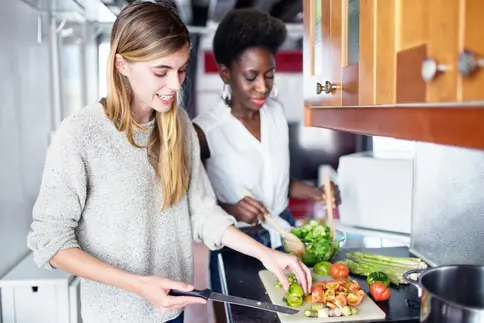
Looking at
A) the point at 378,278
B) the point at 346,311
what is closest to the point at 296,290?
the point at 346,311

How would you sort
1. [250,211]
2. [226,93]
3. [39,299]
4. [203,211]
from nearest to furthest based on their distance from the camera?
[203,211] → [39,299] → [250,211] → [226,93]

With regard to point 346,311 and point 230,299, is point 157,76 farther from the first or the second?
point 346,311

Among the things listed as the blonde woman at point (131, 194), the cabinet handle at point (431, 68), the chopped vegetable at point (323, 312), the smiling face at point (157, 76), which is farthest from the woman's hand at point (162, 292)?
the cabinet handle at point (431, 68)

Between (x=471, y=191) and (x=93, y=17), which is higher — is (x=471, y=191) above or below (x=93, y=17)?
below

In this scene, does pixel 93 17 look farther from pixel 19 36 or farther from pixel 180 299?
pixel 180 299

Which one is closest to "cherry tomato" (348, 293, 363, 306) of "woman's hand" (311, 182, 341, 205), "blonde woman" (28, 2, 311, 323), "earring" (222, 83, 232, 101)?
"blonde woman" (28, 2, 311, 323)

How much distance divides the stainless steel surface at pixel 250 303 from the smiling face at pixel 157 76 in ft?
1.37

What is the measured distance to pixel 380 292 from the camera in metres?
1.11

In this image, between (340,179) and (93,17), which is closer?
(340,179)

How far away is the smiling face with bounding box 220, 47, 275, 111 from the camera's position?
1.82m

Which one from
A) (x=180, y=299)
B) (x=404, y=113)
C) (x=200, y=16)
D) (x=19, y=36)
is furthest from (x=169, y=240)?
(x=200, y=16)

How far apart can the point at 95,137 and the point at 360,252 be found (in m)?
0.84

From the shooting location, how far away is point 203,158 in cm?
187

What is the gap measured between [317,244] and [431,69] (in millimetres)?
911
